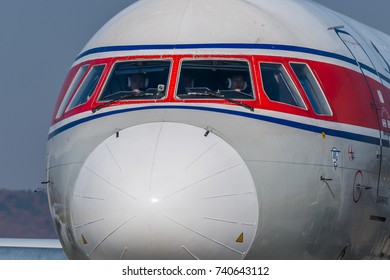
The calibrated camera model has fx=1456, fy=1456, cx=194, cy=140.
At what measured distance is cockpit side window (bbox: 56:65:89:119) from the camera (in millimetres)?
21000

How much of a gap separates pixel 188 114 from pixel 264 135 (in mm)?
1039

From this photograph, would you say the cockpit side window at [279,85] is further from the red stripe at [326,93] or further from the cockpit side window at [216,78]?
the cockpit side window at [216,78]

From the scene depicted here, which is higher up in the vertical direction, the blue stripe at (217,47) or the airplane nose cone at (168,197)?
the blue stripe at (217,47)

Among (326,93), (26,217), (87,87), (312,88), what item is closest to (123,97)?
(87,87)

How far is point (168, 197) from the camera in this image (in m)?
17.7

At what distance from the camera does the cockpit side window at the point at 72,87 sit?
2100 cm

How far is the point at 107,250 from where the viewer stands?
1842 cm

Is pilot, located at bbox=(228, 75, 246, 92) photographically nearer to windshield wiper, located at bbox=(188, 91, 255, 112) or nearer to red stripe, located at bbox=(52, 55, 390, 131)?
red stripe, located at bbox=(52, 55, 390, 131)

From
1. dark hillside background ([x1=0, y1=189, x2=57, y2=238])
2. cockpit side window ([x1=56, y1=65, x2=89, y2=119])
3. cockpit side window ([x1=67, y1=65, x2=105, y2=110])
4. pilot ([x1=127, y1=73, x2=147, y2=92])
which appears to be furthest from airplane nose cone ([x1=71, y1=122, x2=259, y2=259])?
dark hillside background ([x1=0, y1=189, x2=57, y2=238])

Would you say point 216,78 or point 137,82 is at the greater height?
point 216,78

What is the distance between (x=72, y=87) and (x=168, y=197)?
157 inches

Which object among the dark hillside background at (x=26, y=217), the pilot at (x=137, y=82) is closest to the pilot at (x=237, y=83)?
the pilot at (x=137, y=82)

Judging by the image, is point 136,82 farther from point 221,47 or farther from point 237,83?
point 237,83
